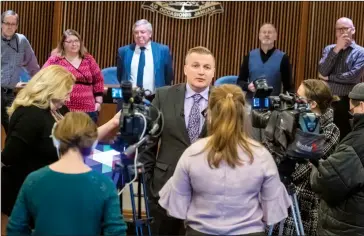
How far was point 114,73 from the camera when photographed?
7.90 metres

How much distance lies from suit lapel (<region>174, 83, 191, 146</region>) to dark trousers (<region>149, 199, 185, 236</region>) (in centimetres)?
42

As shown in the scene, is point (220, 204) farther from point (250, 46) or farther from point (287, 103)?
point (250, 46)

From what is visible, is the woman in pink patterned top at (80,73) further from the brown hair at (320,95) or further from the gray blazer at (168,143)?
the brown hair at (320,95)

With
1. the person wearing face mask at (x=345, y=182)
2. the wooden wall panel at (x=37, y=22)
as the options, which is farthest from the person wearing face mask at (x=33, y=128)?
the wooden wall panel at (x=37, y=22)

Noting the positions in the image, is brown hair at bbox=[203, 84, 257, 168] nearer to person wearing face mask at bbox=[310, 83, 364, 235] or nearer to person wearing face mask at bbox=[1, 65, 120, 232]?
person wearing face mask at bbox=[1, 65, 120, 232]

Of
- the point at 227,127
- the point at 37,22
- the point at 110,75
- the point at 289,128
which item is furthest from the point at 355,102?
the point at 37,22

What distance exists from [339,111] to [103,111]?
2244mm

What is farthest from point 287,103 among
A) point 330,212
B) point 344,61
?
point 344,61

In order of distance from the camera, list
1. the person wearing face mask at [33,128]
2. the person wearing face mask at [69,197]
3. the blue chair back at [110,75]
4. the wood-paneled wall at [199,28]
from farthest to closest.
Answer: the wood-paneled wall at [199,28], the blue chair back at [110,75], the person wearing face mask at [33,128], the person wearing face mask at [69,197]

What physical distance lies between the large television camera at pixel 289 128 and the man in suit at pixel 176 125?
34 cm

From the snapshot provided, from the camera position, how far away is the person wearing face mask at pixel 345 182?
404cm

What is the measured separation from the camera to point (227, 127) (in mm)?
3262

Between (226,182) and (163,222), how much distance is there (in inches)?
40.6

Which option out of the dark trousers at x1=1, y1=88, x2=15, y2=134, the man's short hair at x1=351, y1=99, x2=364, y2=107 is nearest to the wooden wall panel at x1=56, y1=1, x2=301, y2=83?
the dark trousers at x1=1, y1=88, x2=15, y2=134
